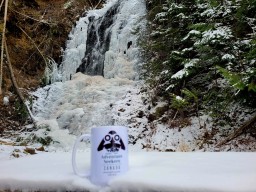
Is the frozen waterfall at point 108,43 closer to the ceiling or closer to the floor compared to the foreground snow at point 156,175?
closer to the ceiling

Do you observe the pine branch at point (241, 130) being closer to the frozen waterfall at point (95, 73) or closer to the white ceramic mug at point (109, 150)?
the frozen waterfall at point (95, 73)

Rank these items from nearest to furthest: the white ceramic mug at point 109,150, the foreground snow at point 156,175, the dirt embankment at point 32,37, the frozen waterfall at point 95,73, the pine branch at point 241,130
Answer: the foreground snow at point 156,175 < the white ceramic mug at point 109,150 < the pine branch at point 241,130 < the frozen waterfall at point 95,73 < the dirt embankment at point 32,37

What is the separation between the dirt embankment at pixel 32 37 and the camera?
321 inches

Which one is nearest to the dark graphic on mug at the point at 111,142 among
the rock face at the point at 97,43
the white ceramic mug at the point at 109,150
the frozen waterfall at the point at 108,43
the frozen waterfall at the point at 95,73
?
the white ceramic mug at the point at 109,150

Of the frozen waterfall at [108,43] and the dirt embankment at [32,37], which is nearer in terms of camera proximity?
the frozen waterfall at [108,43]

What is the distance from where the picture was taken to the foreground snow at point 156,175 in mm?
599

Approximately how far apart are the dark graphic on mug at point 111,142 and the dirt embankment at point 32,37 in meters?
7.32

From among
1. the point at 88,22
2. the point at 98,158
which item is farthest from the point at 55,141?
the point at 98,158

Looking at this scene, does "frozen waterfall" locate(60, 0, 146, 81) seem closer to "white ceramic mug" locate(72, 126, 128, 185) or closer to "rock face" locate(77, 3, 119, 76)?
"rock face" locate(77, 3, 119, 76)

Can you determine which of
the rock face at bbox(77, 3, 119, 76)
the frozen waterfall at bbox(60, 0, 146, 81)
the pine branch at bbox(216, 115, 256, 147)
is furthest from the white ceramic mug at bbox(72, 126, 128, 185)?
the rock face at bbox(77, 3, 119, 76)

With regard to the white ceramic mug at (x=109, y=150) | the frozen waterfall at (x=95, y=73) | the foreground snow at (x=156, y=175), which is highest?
the frozen waterfall at (x=95, y=73)

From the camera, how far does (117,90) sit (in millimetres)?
6961

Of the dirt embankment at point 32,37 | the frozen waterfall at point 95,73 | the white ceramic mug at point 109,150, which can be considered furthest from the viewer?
the dirt embankment at point 32,37

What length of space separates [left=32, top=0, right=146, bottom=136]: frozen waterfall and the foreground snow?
5.21m
